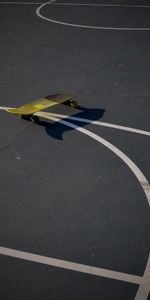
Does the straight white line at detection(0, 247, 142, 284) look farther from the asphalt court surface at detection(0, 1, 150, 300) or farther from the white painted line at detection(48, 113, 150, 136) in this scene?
the white painted line at detection(48, 113, 150, 136)

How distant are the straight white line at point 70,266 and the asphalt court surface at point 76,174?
0.12 feet

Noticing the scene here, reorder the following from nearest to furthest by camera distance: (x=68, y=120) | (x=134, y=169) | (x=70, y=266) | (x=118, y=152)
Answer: (x=70, y=266) → (x=134, y=169) → (x=118, y=152) → (x=68, y=120)

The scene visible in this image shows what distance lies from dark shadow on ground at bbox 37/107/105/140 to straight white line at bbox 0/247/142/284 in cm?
335

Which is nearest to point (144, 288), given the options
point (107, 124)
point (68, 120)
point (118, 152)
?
point (118, 152)

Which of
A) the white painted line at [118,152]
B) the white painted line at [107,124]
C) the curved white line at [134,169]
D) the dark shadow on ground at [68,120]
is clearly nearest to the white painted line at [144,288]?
the curved white line at [134,169]

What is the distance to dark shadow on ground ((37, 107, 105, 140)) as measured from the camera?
356 inches

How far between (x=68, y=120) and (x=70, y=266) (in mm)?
4455

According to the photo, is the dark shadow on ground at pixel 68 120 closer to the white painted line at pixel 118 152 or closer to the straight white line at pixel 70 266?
the white painted line at pixel 118 152

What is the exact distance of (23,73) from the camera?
40.5 feet

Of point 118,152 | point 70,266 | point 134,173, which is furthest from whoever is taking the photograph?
point 118,152

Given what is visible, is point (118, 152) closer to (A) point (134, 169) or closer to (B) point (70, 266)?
(A) point (134, 169)

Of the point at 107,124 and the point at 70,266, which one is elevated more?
the point at 107,124

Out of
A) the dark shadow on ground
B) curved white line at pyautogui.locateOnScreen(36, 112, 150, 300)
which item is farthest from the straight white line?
the dark shadow on ground

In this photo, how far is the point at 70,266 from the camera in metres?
5.76
